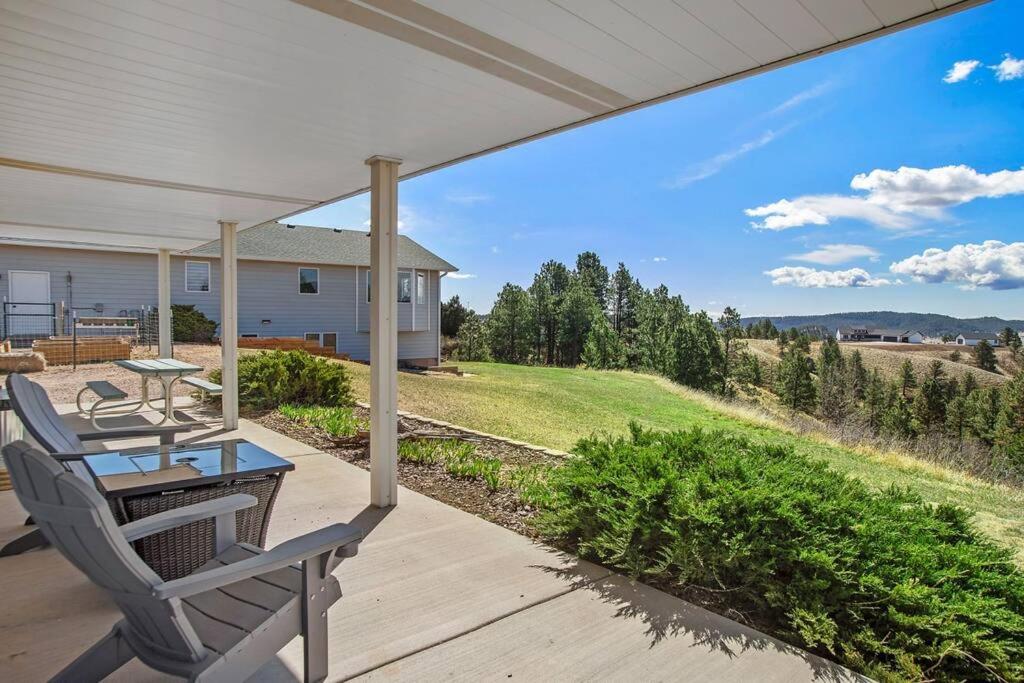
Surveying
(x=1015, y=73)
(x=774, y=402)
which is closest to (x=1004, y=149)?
(x=1015, y=73)

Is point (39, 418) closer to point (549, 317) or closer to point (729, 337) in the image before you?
point (549, 317)

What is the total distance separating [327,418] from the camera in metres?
8.08

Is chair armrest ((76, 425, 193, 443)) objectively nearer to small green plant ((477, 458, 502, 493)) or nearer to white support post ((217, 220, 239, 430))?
small green plant ((477, 458, 502, 493))

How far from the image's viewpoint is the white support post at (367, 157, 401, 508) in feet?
15.0

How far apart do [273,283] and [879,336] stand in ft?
115

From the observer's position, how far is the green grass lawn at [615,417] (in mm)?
8781

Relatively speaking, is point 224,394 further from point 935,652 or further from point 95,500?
point 935,652

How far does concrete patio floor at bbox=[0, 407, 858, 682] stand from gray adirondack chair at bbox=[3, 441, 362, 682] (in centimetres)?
46

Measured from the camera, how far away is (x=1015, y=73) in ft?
126

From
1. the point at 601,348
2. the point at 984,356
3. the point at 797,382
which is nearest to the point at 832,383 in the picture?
the point at 797,382

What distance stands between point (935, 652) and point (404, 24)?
3.47 metres

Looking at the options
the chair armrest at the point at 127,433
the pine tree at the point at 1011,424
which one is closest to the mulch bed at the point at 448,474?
the chair armrest at the point at 127,433

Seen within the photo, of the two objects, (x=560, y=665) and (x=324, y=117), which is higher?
(x=324, y=117)

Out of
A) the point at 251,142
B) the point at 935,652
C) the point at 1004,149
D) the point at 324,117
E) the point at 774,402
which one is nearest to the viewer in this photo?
the point at 935,652
